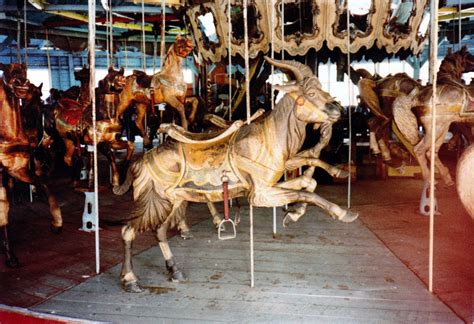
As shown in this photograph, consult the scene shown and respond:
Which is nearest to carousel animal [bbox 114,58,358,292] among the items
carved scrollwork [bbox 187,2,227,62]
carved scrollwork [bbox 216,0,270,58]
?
carved scrollwork [bbox 216,0,270,58]

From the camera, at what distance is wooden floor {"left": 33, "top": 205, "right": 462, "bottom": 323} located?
11.5 feet

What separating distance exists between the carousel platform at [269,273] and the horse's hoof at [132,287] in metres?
0.06

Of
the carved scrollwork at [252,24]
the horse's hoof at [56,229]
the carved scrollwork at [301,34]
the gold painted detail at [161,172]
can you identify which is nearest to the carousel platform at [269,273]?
the horse's hoof at [56,229]

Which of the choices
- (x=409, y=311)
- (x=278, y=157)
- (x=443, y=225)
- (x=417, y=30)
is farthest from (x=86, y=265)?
(x=417, y=30)

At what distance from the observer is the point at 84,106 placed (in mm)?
7352

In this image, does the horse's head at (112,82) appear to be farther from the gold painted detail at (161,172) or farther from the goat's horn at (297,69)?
the goat's horn at (297,69)

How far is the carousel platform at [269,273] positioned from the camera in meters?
3.56

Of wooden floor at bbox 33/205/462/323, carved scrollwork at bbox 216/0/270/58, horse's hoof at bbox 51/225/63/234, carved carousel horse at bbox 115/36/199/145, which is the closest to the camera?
wooden floor at bbox 33/205/462/323

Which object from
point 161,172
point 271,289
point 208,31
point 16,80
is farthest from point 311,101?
point 208,31

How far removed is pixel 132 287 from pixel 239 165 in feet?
4.53

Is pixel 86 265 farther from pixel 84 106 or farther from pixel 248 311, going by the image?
pixel 84 106

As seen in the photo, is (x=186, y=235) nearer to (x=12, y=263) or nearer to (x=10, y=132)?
(x=12, y=263)

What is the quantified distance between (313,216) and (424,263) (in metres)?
2.26

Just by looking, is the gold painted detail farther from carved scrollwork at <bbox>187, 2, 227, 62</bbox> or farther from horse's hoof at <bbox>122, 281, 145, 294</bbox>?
carved scrollwork at <bbox>187, 2, 227, 62</bbox>
